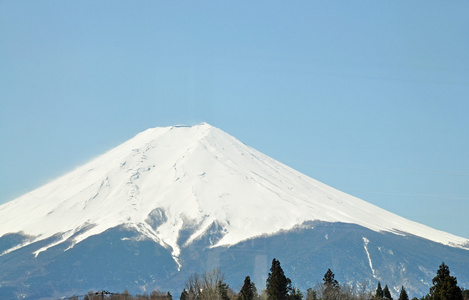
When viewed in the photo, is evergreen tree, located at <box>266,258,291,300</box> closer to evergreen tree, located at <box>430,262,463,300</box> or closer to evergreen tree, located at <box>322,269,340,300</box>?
evergreen tree, located at <box>322,269,340,300</box>

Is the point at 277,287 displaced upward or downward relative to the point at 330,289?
upward

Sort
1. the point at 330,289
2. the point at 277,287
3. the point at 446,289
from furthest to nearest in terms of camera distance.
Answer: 1. the point at 330,289
2. the point at 277,287
3. the point at 446,289

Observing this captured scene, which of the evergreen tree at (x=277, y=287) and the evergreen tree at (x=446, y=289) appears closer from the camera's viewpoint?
the evergreen tree at (x=446, y=289)

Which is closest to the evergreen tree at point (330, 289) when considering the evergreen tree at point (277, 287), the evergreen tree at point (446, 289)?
the evergreen tree at point (277, 287)

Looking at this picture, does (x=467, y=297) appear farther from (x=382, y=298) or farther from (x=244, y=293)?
(x=244, y=293)

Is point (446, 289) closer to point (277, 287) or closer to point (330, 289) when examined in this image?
point (277, 287)

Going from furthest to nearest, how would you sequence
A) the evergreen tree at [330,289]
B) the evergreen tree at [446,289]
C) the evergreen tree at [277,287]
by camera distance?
the evergreen tree at [330,289] → the evergreen tree at [277,287] → the evergreen tree at [446,289]

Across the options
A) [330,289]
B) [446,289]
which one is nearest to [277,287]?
[330,289]

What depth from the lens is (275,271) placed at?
7462 cm

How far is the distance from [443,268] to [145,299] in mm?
70041

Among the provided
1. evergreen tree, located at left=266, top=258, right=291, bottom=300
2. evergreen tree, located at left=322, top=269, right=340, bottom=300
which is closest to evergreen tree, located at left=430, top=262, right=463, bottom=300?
evergreen tree, located at left=266, top=258, right=291, bottom=300

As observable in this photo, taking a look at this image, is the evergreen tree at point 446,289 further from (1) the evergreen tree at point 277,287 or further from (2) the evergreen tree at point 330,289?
(2) the evergreen tree at point 330,289

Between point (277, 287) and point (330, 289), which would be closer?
point (277, 287)

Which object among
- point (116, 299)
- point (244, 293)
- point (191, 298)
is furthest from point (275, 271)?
point (116, 299)
